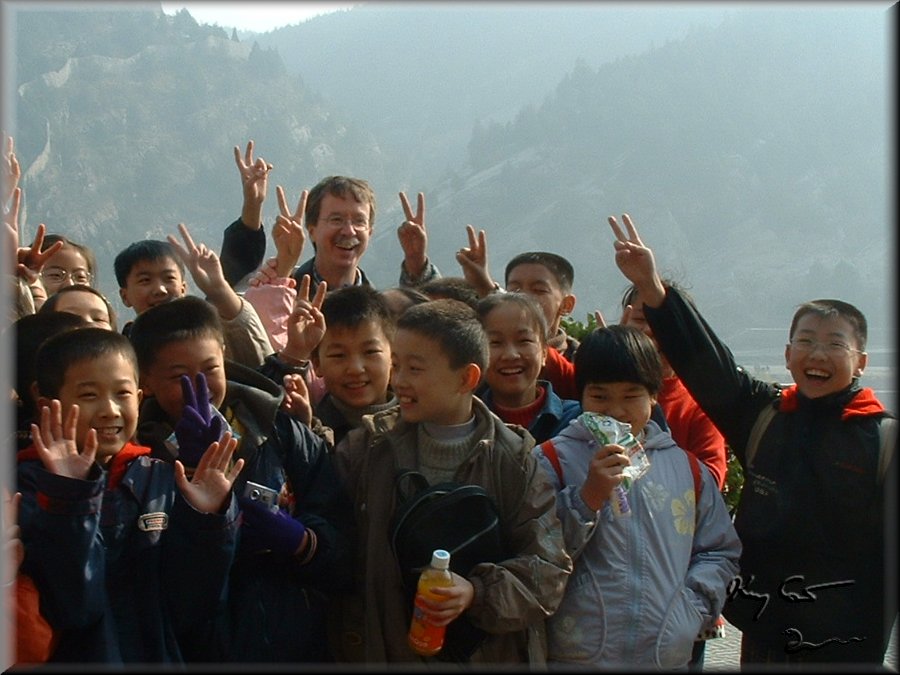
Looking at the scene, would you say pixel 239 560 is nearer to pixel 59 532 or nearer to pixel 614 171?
pixel 59 532

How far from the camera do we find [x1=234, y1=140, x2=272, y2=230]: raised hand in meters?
3.88

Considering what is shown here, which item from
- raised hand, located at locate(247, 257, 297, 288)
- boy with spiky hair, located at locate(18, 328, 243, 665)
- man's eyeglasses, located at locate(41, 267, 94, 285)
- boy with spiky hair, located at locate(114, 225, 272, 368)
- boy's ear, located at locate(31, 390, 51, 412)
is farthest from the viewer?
man's eyeglasses, located at locate(41, 267, 94, 285)

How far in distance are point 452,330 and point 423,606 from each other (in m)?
0.72

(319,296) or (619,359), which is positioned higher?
(319,296)

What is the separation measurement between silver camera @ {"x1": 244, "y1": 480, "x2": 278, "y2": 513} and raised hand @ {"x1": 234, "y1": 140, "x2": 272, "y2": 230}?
1963 mm

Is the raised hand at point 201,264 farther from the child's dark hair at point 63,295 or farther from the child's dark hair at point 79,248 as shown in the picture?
the child's dark hair at point 79,248

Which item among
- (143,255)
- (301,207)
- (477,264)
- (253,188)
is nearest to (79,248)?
(143,255)

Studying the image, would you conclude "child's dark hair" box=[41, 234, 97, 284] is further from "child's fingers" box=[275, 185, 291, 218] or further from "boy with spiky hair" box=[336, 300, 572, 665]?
"boy with spiky hair" box=[336, 300, 572, 665]

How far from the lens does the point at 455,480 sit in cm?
221

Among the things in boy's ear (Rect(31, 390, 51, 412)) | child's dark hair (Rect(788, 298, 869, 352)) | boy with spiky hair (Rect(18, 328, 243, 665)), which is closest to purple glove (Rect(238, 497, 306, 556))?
boy with spiky hair (Rect(18, 328, 243, 665))

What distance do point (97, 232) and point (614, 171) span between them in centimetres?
2684

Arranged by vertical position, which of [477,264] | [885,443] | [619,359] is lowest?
[885,443]

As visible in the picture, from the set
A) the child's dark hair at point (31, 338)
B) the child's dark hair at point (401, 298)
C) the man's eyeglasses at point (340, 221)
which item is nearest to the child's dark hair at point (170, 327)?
the child's dark hair at point (31, 338)

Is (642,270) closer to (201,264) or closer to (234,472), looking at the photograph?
(234,472)
